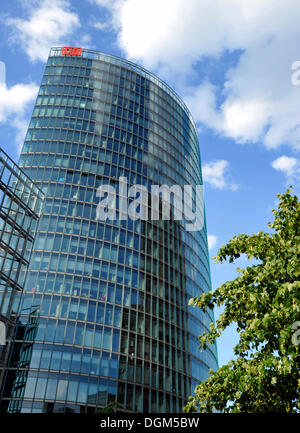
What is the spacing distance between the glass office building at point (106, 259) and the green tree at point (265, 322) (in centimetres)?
3465

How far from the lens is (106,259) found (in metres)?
54.4

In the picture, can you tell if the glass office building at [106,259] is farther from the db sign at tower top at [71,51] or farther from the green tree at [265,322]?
the green tree at [265,322]

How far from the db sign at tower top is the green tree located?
69010 millimetres

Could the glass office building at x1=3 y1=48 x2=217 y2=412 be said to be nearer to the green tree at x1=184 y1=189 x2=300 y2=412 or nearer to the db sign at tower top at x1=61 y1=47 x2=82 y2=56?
the db sign at tower top at x1=61 y1=47 x2=82 y2=56

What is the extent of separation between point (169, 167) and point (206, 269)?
21047 millimetres

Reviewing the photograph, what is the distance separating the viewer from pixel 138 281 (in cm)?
5591

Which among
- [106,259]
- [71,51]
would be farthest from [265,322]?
[71,51]

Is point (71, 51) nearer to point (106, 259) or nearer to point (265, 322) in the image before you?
point (106, 259)

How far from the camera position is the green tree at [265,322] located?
1137 centimetres

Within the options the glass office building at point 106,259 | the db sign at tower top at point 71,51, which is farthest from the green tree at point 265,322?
the db sign at tower top at point 71,51

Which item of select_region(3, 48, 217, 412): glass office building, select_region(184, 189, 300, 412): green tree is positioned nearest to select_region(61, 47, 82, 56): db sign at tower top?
select_region(3, 48, 217, 412): glass office building

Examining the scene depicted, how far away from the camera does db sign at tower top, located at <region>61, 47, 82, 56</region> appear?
73938 millimetres

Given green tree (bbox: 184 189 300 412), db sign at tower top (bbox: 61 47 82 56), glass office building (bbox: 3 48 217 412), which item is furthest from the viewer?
db sign at tower top (bbox: 61 47 82 56)

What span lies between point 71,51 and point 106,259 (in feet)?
143
